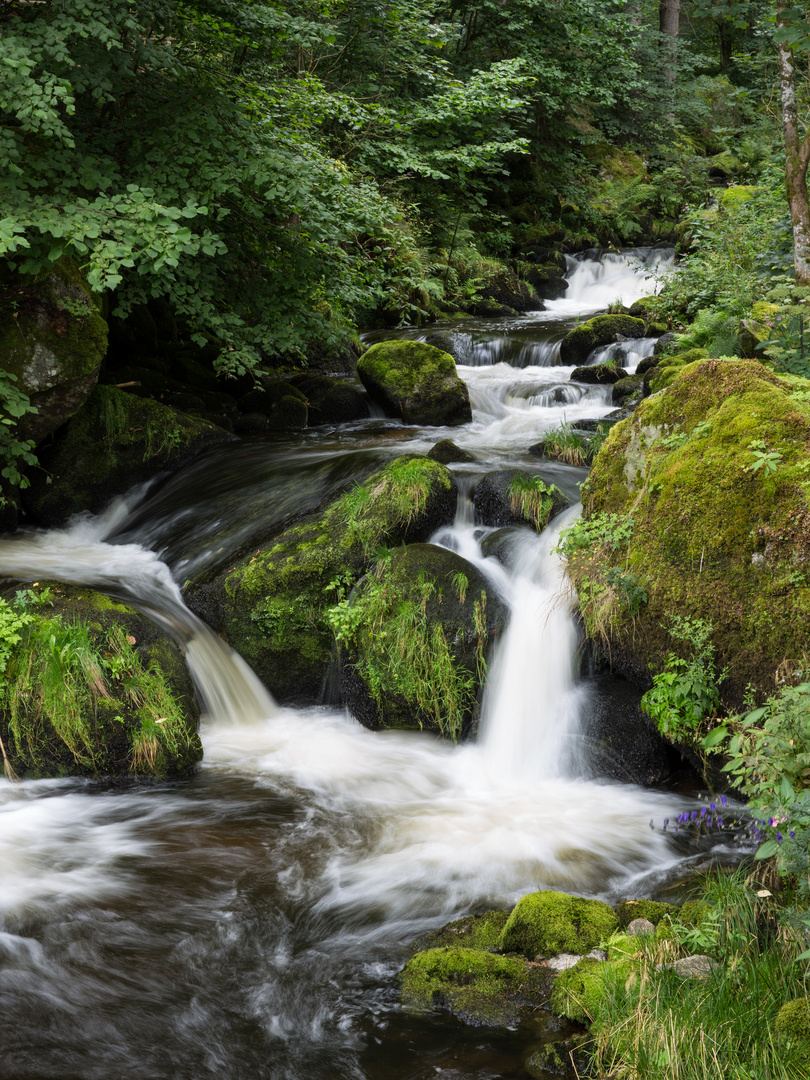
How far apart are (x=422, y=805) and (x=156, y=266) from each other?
4438 millimetres

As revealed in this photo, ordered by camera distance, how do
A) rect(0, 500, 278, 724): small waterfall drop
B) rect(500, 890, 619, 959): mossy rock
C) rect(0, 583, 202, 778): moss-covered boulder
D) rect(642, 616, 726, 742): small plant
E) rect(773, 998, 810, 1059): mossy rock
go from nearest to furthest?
1. rect(773, 998, 810, 1059): mossy rock
2. rect(500, 890, 619, 959): mossy rock
3. rect(642, 616, 726, 742): small plant
4. rect(0, 583, 202, 778): moss-covered boulder
5. rect(0, 500, 278, 724): small waterfall drop

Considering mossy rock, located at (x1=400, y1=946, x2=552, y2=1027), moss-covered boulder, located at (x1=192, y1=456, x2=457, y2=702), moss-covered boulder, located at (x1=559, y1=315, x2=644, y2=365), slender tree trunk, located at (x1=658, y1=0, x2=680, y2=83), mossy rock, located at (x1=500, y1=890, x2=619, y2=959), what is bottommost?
mossy rock, located at (x1=400, y1=946, x2=552, y2=1027)

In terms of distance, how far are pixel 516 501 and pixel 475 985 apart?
441cm

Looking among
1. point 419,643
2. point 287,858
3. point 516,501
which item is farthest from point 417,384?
point 287,858

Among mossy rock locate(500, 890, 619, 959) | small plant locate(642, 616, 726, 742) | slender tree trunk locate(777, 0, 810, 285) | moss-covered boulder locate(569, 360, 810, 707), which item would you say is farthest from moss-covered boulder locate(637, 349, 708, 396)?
mossy rock locate(500, 890, 619, 959)

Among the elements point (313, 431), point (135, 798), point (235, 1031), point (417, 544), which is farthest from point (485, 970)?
point (313, 431)

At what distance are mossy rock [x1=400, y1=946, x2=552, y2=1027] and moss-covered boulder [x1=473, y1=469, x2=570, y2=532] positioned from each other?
4.11 metres

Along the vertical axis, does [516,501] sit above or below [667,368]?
below

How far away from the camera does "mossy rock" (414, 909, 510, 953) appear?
3869mm

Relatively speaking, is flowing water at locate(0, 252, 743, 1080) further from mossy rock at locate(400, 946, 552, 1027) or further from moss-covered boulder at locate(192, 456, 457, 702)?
moss-covered boulder at locate(192, 456, 457, 702)

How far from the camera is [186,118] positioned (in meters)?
7.49

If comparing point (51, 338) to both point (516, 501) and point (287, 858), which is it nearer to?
point (516, 501)

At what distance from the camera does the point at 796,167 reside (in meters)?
8.38

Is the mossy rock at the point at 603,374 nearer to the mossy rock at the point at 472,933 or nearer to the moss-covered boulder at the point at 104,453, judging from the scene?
the moss-covered boulder at the point at 104,453
